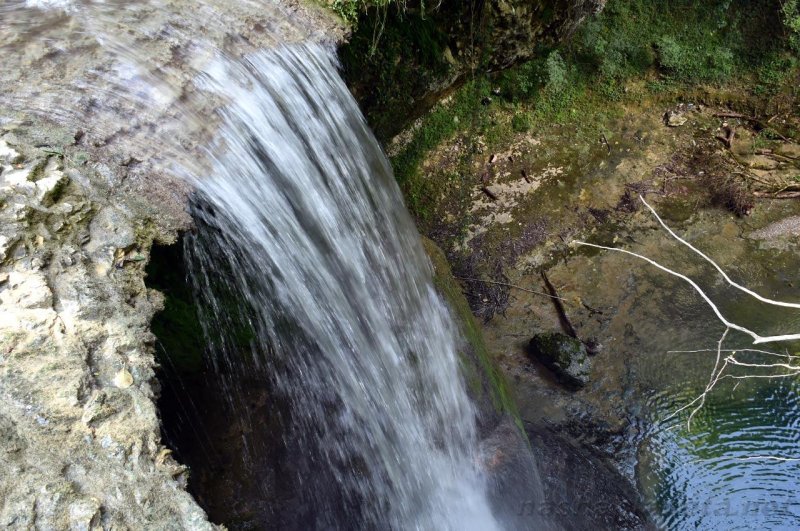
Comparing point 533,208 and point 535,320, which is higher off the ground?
point 533,208

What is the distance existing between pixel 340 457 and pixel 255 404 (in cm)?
65

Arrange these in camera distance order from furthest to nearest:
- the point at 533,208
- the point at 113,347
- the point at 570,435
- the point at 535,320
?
the point at 533,208 → the point at 535,320 → the point at 570,435 → the point at 113,347

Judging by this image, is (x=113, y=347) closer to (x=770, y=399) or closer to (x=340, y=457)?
(x=340, y=457)

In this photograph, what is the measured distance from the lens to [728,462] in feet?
15.6

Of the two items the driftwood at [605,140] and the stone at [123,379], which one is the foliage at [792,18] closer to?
the driftwood at [605,140]

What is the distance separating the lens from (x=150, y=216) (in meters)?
2.44

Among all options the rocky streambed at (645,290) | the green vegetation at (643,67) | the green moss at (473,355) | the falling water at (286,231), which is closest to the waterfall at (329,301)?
the falling water at (286,231)

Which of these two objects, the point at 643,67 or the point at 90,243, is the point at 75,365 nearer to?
the point at 90,243

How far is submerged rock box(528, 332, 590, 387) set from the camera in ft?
16.6

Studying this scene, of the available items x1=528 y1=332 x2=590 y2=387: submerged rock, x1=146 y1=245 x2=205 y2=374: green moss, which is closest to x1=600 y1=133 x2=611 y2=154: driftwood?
x1=528 y1=332 x2=590 y2=387: submerged rock

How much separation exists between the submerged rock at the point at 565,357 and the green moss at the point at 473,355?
52 centimetres

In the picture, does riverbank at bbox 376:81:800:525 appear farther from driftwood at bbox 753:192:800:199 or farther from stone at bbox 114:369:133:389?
stone at bbox 114:369:133:389

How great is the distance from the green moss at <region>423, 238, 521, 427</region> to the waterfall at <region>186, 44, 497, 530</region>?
0.17m

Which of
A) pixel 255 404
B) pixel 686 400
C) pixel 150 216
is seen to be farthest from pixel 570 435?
pixel 150 216
